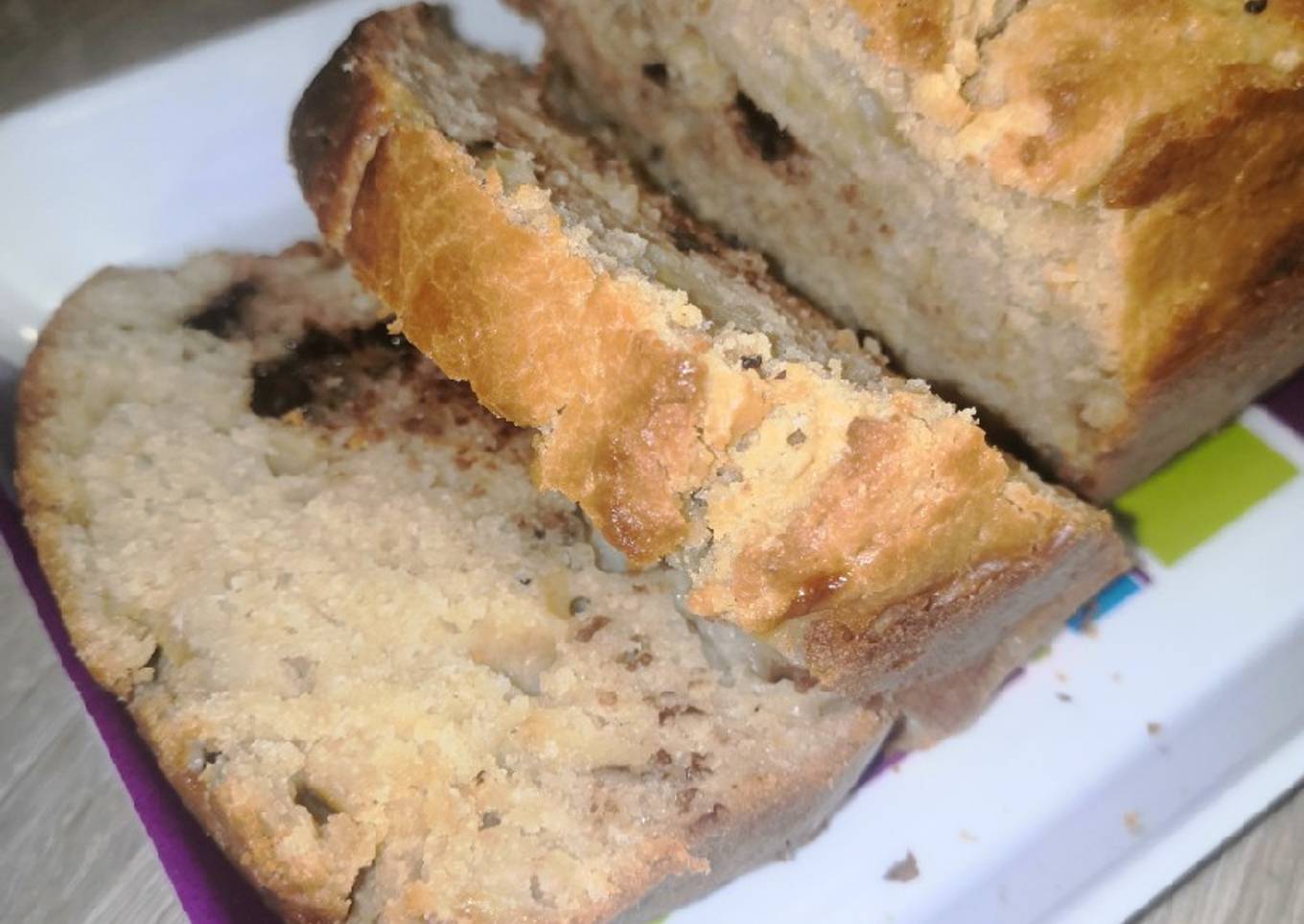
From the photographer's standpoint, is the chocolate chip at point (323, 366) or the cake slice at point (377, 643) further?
the chocolate chip at point (323, 366)

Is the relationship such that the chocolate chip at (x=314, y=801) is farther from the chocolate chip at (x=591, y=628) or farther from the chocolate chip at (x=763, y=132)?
the chocolate chip at (x=763, y=132)

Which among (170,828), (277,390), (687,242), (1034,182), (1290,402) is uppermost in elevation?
(1034,182)

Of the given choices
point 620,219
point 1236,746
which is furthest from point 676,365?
point 1236,746

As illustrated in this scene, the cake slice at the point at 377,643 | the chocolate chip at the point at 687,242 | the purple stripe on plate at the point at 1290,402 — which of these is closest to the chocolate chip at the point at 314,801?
the cake slice at the point at 377,643

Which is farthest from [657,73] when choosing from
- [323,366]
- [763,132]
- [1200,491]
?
[1200,491]

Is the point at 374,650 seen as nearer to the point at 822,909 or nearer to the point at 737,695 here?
the point at 737,695

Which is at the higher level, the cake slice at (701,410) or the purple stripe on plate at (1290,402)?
the purple stripe on plate at (1290,402)

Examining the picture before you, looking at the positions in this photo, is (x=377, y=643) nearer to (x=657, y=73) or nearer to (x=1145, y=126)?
(x=657, y=73)
